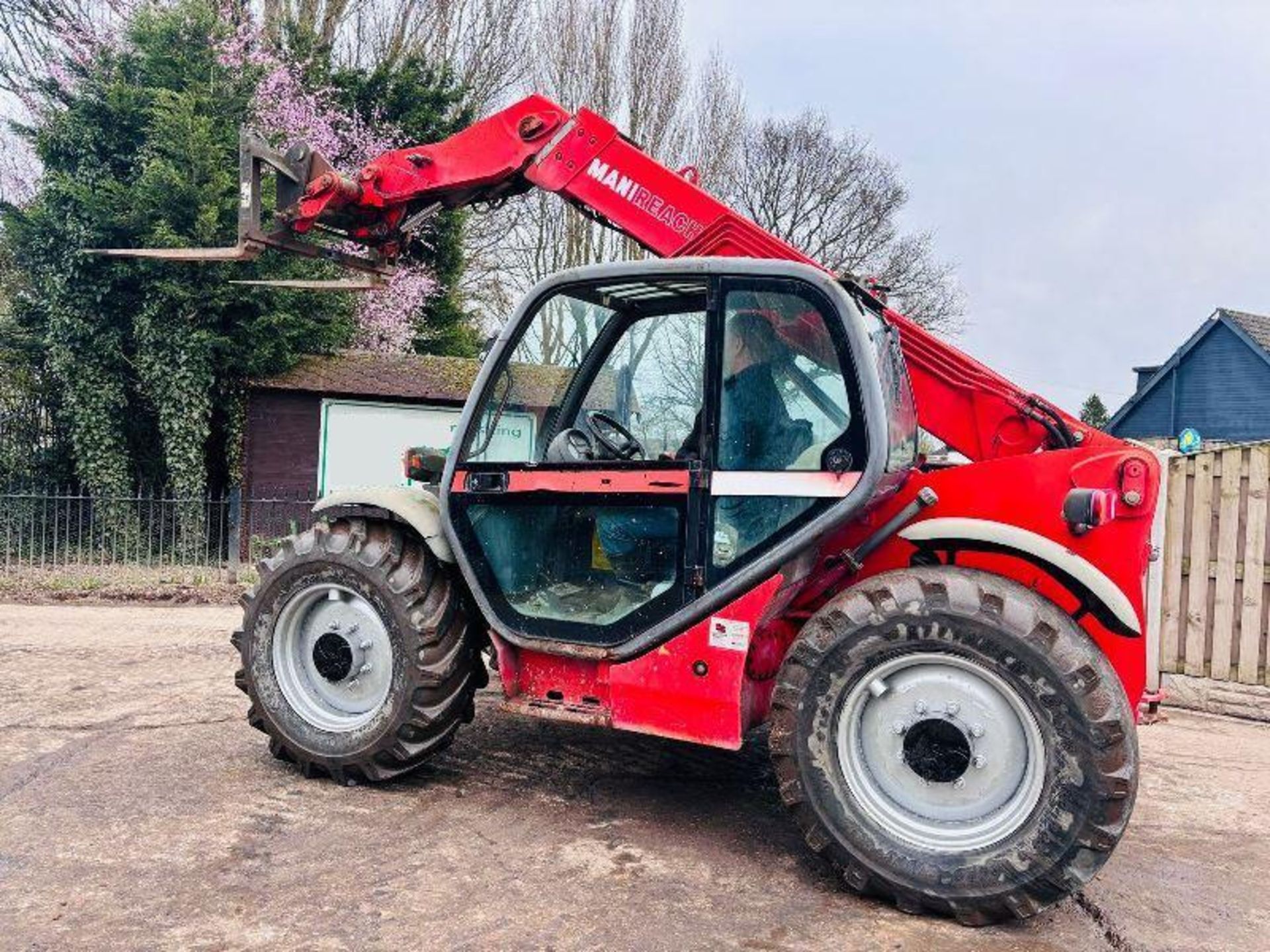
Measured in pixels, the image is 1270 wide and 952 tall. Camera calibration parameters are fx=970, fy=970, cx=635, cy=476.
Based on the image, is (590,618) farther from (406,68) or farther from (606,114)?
(606,114)

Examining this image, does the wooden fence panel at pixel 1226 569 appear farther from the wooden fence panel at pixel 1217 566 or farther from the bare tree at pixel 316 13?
the bare tree at pixel 316 13

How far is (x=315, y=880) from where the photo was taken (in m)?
3.31

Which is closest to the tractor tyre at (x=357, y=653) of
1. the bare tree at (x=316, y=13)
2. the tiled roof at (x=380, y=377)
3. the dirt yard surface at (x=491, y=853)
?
the dirt yard surface at (x=491, y=853)

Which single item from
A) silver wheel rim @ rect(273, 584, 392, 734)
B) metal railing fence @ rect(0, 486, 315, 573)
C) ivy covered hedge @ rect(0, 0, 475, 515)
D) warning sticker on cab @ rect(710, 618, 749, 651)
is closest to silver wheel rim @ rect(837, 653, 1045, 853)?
warning sticker on cab @ rect(710, 618, 749, 651)

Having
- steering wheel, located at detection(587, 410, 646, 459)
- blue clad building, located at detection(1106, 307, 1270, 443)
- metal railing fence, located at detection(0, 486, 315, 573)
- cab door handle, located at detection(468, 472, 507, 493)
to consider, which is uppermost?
blue clad building, located at detection(1106, 307, 1270, 443)

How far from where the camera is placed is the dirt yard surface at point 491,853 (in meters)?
3.03

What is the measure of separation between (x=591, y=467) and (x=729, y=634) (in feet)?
2.89

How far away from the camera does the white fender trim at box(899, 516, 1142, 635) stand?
11.2 ft

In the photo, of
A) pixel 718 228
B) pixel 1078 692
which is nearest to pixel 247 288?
pixel 718 228

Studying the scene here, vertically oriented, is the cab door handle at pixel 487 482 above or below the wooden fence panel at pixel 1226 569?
above

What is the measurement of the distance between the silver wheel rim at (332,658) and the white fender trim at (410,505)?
15.5 inches

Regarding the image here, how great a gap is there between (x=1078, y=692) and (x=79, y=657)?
21.5 ft

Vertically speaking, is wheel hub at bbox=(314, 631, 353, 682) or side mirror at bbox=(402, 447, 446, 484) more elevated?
side mirror at bbox=(402, 447, 446, 484)

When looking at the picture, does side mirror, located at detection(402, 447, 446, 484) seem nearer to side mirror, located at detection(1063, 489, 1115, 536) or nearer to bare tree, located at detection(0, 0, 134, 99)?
side mirror, located at detection(1063, 489, 1115, 536)
